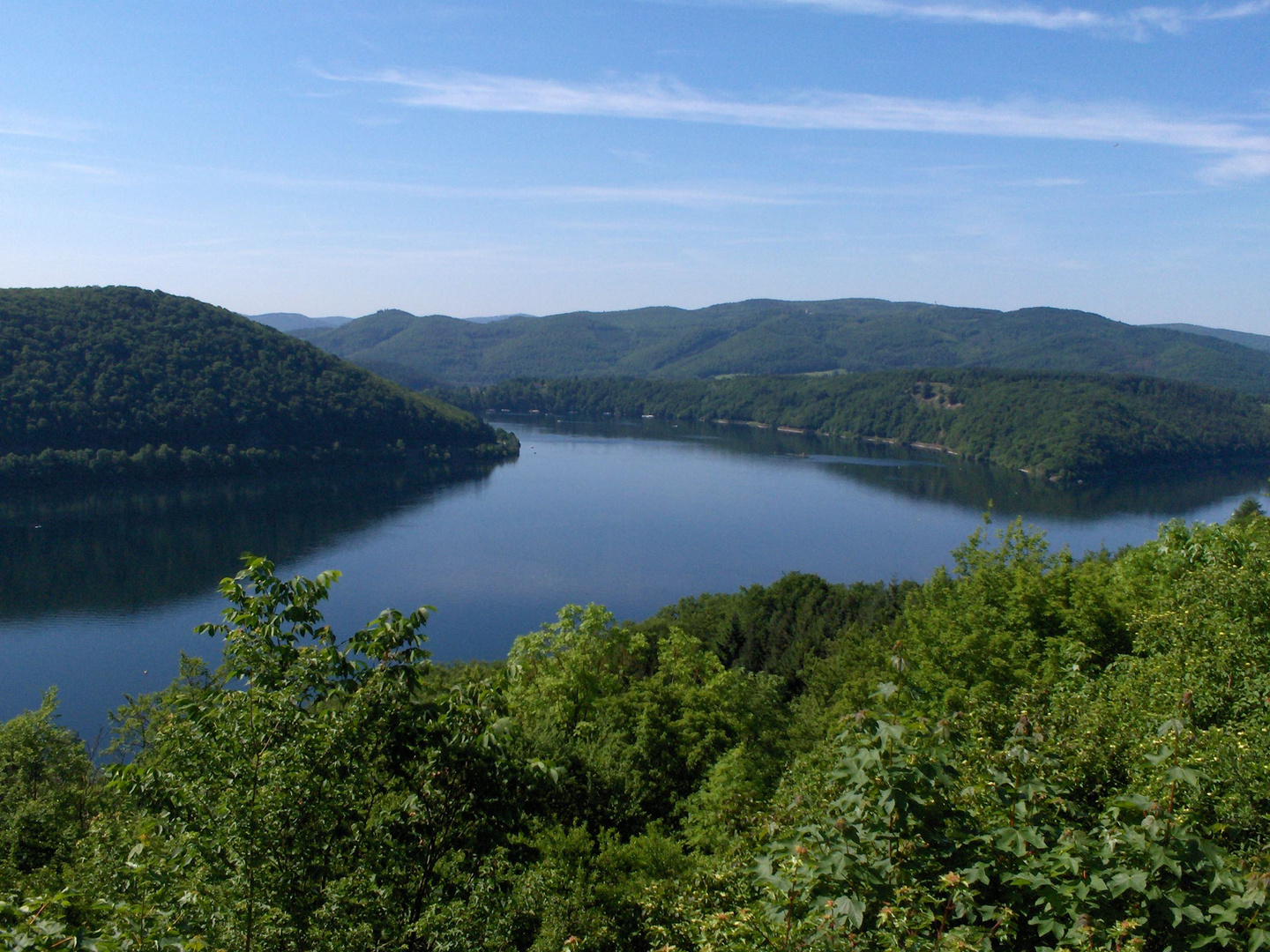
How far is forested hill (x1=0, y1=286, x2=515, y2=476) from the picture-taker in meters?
67.6

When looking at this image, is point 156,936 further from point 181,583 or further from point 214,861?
point 181,583

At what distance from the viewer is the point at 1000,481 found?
89688 mm

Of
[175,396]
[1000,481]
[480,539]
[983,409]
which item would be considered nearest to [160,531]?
[480,539]

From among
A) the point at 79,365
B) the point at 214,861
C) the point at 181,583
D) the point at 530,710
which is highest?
the point at 79,365

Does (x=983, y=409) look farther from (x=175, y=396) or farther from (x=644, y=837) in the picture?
(x=644, y=837)

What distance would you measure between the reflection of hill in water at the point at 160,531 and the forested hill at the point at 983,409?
69.6 metres

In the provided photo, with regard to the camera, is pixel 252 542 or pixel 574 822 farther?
pixel 252 542

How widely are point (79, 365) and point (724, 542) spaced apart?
187 feet

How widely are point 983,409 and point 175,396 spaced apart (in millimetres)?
98357

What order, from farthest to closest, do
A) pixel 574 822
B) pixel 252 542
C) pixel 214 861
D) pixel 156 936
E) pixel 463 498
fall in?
1. pixel 463 498
2. pixel 252 542
3. pixel 574 822
4. pixel 214 861
5. pixel 156 936

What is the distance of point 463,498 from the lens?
72.8 metres

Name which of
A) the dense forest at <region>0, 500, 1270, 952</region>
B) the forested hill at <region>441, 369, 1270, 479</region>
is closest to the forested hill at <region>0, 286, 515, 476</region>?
the forested hill at <region>441, 369, 1270, 479</region>

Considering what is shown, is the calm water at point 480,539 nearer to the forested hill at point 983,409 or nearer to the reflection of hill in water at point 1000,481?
the reflection of hill in water at point 1000,481

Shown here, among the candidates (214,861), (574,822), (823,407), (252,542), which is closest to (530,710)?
(574,822)
